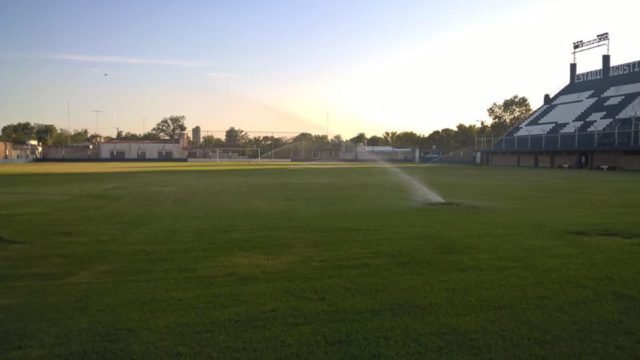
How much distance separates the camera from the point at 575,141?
64688 millimetres

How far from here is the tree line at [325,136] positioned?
387ft

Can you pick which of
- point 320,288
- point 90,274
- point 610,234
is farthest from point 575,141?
point 90,274

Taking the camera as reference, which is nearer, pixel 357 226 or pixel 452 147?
pixel 357 226

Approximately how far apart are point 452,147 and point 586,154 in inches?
2236

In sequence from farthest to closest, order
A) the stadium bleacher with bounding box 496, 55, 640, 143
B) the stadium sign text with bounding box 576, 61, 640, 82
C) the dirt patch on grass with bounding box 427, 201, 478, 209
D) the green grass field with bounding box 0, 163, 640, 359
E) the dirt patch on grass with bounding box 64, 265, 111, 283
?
1. the stadium sign text with bounding box 576, 61, 640, 82
2. the stadium bleacher with bounding box 496, 55, 640, 143
3. the dirt patch on grass with bounding box 427, 201, 478, 209
4. the dirt patch on grass with bounding box 64, 265, 111, 283
5. the green grass field with bounding box 0, 163, 640, 359

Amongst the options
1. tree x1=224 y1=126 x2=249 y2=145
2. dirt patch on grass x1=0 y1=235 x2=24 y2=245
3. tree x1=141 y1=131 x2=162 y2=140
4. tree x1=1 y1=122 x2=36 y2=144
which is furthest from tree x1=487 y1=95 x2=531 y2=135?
tree x1=1 y1=122 x2=36 y2=144

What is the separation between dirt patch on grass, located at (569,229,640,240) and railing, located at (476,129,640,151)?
5154cm

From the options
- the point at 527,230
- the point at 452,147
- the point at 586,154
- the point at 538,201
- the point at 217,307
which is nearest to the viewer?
the point at 217,307

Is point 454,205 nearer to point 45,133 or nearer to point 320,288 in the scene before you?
point 320,288

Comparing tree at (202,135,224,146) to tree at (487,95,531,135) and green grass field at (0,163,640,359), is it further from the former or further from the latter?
green grass field at (0,163,640,359)

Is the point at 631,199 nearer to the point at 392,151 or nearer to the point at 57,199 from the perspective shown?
the point at 57,199

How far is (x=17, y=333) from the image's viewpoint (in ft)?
16.2

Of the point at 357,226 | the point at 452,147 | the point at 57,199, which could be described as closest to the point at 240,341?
the point at 357,226

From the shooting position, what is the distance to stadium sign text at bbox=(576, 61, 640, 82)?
234ft
